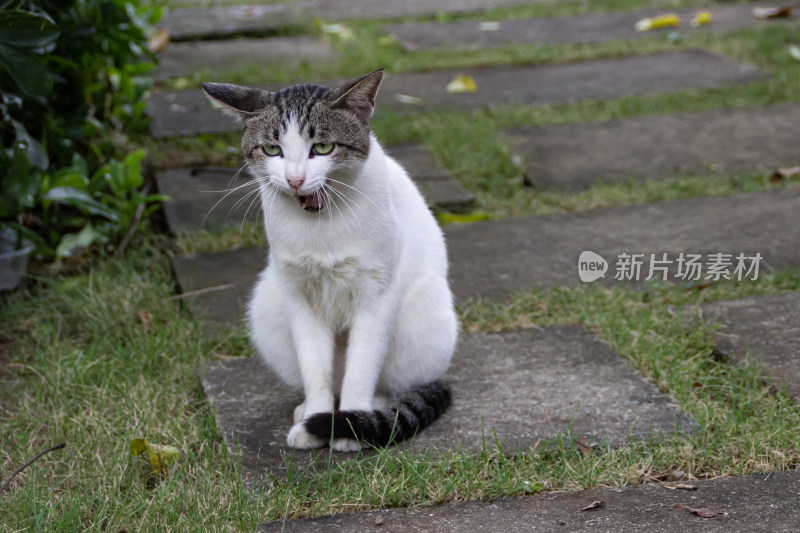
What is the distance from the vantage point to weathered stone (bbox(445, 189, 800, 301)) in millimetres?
A: 3463

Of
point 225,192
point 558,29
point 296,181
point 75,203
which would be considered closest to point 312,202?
point 296,181

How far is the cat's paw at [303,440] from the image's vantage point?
2.41 m

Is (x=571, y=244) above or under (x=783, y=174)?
under

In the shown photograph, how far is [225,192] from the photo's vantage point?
4.17 m

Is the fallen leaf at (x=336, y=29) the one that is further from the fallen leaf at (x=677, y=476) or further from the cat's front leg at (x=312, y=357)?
the fallen leaf at (x=677, y=476)

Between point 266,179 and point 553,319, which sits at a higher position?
point 266,179

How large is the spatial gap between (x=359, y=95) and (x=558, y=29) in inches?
186

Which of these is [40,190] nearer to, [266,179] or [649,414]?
[266,179]

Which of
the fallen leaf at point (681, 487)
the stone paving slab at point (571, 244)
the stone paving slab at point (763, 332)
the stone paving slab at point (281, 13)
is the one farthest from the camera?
the stone paving slab at point (281, 13)

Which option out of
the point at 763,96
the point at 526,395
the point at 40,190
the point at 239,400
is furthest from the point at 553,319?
the point at 763,96

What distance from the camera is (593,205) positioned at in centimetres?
404

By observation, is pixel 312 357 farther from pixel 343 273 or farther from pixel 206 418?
pixel 206 418

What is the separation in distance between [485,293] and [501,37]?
3706 mm

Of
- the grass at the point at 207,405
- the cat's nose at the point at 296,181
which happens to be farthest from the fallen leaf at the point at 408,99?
the cat's nose at the point at 296,181
